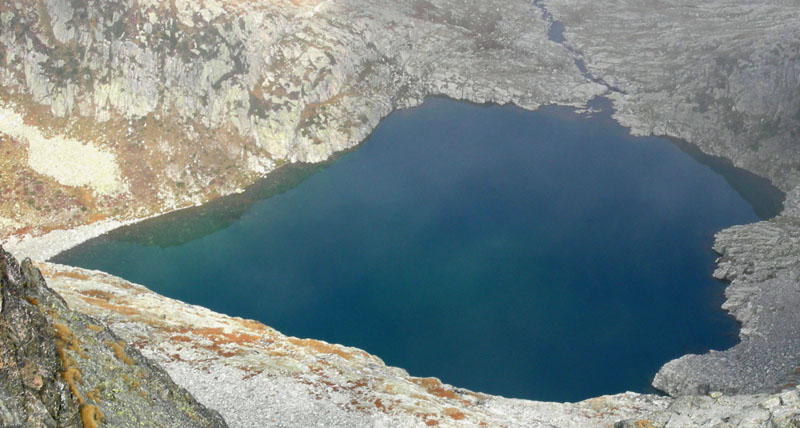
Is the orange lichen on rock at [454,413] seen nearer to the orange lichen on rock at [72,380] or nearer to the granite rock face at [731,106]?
the granite rock face at [731,106]

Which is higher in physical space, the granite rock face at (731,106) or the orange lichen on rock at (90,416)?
the granite rock face at (731,106)

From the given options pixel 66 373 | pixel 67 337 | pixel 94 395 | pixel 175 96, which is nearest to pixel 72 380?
pixel 66 373

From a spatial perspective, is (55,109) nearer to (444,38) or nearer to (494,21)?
(444,38)

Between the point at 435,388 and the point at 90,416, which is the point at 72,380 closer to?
the point at 90,416

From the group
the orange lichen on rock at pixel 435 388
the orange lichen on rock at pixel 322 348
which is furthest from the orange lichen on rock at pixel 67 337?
the orange lichen on rock at pixel 435 388

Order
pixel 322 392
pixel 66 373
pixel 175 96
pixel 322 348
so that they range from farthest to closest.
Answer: pixel 175 96
pixel 322 348
pixel 322 392
pixel 66 373

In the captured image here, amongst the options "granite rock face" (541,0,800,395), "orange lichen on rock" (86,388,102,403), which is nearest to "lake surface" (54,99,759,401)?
"granite rock face" (541,0,800,395)
